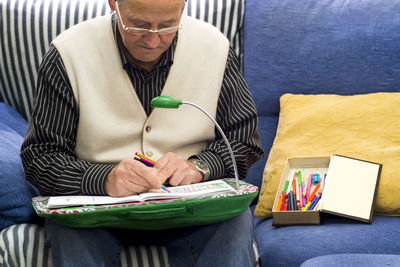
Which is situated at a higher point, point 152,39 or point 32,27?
point 152,39

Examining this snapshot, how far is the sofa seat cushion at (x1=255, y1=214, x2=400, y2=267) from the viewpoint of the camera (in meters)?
1.77

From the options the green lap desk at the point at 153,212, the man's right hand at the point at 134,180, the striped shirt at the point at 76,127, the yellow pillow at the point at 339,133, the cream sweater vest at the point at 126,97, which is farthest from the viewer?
the yellow pillow at the point at 339,133

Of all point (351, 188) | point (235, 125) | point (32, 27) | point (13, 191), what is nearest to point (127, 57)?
point (235, 125)

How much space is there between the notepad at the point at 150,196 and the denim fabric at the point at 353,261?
272mm

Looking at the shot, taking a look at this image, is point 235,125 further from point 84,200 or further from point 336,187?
point 84,200

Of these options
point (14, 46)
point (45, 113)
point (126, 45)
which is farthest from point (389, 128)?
point (14, 46)

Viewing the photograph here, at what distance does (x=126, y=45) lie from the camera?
180cm

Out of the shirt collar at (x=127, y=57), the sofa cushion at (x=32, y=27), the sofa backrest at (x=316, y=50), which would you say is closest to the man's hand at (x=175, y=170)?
the shirt collar at (x=127, y=57)

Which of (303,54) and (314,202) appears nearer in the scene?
(314,202)

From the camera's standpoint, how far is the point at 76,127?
5.95ft

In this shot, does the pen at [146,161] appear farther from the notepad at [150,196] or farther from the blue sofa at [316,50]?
the blue sofa at [316,50]

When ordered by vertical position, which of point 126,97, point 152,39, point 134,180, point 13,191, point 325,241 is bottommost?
point 325,241

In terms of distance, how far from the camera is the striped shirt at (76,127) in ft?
5.56

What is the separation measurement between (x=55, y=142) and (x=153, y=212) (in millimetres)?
409
